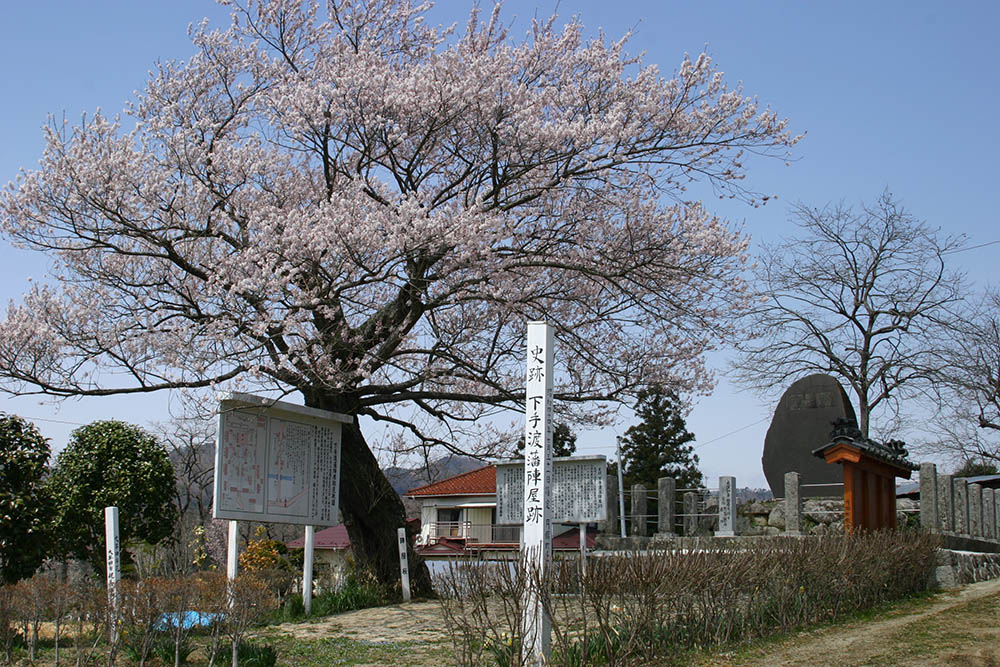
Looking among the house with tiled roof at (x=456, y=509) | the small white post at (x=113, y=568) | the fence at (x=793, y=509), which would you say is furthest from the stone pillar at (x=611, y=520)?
the house with tiled roof at (x=456, y=509)

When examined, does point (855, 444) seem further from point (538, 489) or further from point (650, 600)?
point (538, 489)

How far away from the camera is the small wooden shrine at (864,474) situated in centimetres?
1238

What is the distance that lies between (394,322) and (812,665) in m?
7.45

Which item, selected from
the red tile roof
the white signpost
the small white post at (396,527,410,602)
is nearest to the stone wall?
the small white post at (396,527,410,602)

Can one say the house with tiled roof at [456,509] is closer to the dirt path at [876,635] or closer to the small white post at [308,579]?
the small white post at [308,579]

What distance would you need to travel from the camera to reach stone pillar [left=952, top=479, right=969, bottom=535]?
1714cm

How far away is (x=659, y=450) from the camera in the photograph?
36.3 metres

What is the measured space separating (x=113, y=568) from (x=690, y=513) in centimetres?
1091

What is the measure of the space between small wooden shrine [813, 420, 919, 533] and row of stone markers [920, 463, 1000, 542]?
2.03m

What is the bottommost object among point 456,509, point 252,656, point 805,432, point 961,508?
point 456,509

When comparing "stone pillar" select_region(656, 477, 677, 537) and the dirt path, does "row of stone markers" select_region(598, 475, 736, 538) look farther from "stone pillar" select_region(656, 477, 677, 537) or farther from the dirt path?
the dirt path

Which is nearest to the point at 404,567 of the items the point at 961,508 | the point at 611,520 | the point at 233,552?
the point at 233,552

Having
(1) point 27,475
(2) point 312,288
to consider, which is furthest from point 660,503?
(1) point 27,475

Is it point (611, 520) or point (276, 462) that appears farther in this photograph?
point (611, 520)
